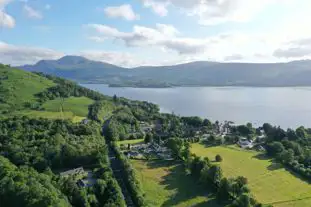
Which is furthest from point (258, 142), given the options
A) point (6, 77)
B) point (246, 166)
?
point (6, 77)

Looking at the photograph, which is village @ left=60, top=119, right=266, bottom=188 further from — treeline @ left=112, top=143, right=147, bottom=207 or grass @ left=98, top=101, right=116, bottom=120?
grass @ left=98, top=101, right=116, bottom=120

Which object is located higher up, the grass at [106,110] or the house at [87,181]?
the grass at [106,110]

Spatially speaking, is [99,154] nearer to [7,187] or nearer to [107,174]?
[107,174]

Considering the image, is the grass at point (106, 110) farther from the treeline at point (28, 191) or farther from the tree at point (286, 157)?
the treeline at point (28, 191)

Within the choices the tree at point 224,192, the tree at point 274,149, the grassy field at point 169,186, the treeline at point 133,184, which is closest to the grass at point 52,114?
the grassy field at point 169,186

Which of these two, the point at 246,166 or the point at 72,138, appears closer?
the point at 246,166

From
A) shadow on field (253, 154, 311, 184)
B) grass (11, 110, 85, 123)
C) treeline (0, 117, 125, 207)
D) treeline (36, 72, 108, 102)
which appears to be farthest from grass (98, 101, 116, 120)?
shadow on field (253, 154, 311, 184)
